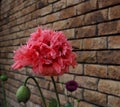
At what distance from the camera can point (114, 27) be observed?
5.54 ft

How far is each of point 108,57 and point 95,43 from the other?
0.17 metres

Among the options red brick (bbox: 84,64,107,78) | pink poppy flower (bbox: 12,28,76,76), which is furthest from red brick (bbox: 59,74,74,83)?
pink poppy flower (bbox: 12,28,76,76)

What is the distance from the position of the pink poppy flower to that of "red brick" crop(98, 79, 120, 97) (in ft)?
2.04

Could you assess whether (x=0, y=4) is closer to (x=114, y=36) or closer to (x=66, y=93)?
(x=66, y=93)

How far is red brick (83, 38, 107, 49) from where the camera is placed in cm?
178

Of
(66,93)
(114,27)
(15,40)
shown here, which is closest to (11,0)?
(15,40)

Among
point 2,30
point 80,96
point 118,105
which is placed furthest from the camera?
point 2,30

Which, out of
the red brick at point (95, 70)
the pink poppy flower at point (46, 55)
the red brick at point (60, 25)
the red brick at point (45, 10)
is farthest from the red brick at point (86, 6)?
the pink poppy flower at point (46, 55)

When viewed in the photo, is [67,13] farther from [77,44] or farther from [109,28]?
[109,28]

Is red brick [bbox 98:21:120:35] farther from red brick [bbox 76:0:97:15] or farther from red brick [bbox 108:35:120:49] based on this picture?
red brick [bbox 76:0:97:15]

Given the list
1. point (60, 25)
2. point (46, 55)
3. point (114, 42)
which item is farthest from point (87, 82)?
point (46, 55)

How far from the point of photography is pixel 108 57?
1.73m

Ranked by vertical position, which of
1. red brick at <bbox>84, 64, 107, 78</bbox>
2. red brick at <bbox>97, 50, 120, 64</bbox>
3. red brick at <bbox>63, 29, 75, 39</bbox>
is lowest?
red brick at <bbox>84, 64, 107, 78</bbox>

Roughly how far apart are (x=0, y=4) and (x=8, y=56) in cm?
103
